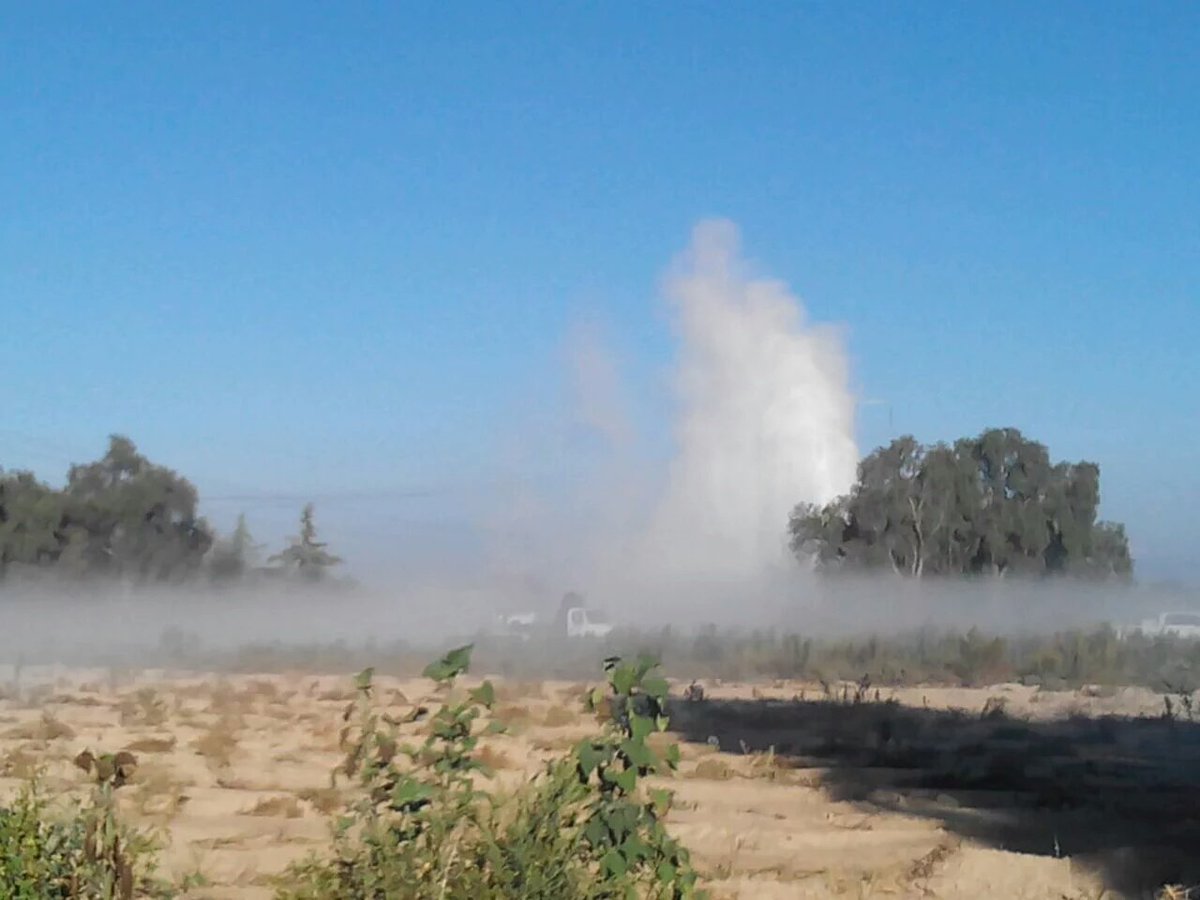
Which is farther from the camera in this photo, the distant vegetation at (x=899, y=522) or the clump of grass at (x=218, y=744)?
the distant vegetation at (x=899, y=522)

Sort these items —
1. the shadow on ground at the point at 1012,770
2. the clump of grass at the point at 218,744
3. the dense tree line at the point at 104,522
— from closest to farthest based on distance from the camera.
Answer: the shadow on ground at the point at 1012,770 < the clump of grass at the point at 218,744 < the dense tree line at the point at 104,522

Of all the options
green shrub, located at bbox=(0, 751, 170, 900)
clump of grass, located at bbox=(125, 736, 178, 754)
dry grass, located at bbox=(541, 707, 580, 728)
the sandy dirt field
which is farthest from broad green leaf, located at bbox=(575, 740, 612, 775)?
dry grass, located at bbox=(541, 707, 580, 728)

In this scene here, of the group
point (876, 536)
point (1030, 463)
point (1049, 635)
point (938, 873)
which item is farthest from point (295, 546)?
point (938, 873)

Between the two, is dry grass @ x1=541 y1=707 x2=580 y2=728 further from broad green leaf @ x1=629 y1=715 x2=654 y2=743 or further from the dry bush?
broad green leaf @ x1=629 y1=715 x2=654 y2=743

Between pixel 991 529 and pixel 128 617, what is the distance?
75.3 ft

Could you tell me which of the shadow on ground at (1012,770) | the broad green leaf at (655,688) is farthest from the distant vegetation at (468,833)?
the shadow on ground at (1012,770)

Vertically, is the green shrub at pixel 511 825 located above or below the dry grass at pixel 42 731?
above

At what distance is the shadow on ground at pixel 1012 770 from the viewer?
32.9 ft

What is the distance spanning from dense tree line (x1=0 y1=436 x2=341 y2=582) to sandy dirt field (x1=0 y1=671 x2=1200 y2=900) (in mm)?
15063

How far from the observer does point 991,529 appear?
41.5 m

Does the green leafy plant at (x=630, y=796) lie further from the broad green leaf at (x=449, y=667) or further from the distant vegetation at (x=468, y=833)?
the broad green leaf at (x=449, y=667)

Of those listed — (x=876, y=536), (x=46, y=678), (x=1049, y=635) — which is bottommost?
(x=46, y=678)

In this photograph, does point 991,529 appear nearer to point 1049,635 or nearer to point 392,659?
point 1049,635

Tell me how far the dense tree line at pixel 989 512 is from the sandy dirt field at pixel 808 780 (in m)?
19.3
